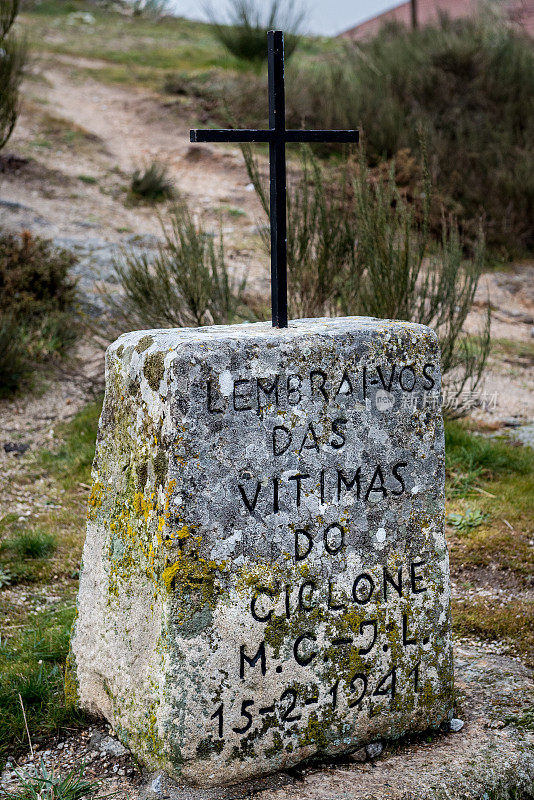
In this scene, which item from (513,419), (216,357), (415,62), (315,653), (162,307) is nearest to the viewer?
(216,357)

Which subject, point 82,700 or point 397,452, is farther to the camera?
point 82,700

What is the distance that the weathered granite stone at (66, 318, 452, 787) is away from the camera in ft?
6.88

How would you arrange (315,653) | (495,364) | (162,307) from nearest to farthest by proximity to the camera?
(315,653) → (162,307) → (495,364)

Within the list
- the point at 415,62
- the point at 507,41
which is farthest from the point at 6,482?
the point at 507,41

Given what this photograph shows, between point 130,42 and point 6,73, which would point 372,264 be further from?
point 130,42

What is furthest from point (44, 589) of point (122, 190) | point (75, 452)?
point (122, 190)

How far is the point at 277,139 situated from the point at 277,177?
116mm

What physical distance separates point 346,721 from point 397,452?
81 centimetres

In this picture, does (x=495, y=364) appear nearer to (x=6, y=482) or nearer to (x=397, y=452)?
(x=6, y=482)

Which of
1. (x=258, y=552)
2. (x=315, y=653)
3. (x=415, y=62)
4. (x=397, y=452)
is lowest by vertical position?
(x=315, y=653)

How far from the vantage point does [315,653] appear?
2.26 meters

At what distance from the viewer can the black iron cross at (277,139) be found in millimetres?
2338

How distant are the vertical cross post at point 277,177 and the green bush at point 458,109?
22.0ft

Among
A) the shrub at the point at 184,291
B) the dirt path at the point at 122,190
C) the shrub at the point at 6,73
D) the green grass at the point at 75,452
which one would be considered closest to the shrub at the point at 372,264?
the shrub at the point at 184,291
